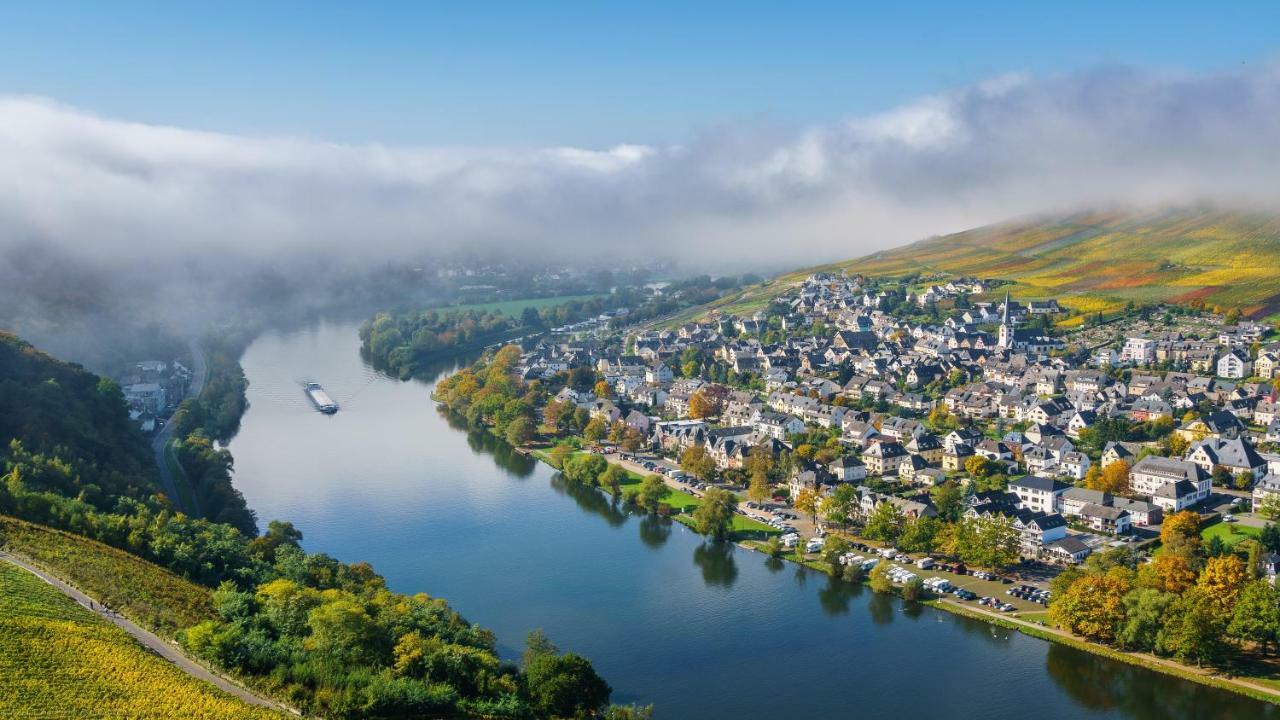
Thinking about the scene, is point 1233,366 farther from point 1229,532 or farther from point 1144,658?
point 1144,658

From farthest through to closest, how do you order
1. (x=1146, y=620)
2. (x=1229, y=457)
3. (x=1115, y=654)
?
(x=1229, y=457)
(x=1115, y=654)
(x=1146, y=620)

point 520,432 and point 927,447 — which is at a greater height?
point 520,432

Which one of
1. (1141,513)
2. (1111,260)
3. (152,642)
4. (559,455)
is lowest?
(1141,513)

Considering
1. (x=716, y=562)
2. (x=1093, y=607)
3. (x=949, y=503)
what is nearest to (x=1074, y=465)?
(x=949, y=503)

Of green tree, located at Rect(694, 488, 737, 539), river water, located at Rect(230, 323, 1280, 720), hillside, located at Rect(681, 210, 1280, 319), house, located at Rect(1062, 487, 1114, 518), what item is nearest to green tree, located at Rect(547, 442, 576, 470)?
river water, located at Rect(230, 323, 1280, 720)

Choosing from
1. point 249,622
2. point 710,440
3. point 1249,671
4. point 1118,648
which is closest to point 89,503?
point 249,622

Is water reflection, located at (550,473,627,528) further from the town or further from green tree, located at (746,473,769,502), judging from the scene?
green tree, located at (746,473,769,502)

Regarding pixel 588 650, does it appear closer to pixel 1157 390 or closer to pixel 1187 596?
pixel 1187 596
